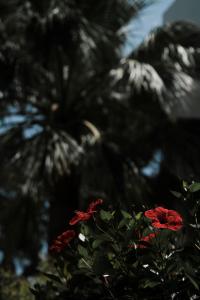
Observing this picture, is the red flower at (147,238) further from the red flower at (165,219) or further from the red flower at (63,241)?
the red flower at (63,241)

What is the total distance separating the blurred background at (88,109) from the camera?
8188 millimetres

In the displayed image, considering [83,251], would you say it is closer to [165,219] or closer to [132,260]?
[132,260]

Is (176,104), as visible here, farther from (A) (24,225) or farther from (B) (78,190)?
(A) (24,225)

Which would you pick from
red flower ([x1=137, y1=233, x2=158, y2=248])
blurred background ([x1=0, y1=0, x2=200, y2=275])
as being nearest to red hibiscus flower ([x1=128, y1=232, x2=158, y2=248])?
red flower ([x1=137, y1=233, x2=158, y2=248])

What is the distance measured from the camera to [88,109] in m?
9.02

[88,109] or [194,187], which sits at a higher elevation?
[194,187]

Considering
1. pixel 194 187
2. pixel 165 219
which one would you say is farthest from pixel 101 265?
pixel 194 187

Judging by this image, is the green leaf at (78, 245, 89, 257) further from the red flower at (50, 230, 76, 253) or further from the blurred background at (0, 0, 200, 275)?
the blurred background at (0, 0, 200, 275)

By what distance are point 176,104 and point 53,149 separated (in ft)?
5.87

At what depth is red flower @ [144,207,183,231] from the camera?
85.4 inches

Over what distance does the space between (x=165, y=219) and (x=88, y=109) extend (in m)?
6.88

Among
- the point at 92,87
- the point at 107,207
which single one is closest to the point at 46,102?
the point at 92,87

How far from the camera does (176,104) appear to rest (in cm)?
861

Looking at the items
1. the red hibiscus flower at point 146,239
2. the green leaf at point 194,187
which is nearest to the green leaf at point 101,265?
the red hibiscus flower at point 146,239
